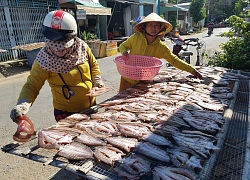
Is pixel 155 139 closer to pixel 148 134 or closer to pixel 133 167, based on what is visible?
pixel 148 134

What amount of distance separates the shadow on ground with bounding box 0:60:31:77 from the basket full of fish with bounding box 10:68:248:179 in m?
8.92

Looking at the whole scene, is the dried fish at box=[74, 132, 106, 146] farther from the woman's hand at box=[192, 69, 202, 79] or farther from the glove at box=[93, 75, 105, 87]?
the woman's hand at box=[192, 69, 202, 79]

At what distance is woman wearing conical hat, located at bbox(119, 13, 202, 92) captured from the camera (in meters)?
3.86

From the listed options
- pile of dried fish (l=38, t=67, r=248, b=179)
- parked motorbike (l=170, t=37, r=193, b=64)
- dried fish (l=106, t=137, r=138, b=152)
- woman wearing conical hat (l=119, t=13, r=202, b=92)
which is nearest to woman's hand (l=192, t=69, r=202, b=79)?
woman wearing conical hat (l=119, t=13, r=202, b=92)

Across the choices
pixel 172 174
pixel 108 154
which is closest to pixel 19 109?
pixel 108 154

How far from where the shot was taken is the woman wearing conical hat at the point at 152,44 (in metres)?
3.86

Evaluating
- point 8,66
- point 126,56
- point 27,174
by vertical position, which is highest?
point 126,56

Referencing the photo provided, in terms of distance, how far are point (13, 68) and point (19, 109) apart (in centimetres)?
1006

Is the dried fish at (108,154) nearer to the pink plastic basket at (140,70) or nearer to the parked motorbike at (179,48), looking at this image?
the pink plastic basket at (140,70)

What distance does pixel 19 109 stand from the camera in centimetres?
216

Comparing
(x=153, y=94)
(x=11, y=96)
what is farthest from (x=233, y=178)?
(x=11, y=96)

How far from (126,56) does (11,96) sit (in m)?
5.20

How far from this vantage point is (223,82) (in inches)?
152

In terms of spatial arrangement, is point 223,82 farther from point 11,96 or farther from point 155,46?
point 11,96
